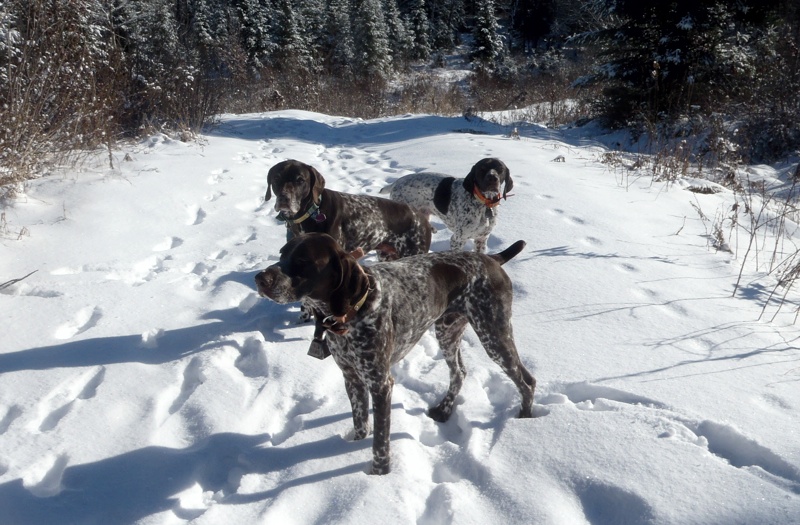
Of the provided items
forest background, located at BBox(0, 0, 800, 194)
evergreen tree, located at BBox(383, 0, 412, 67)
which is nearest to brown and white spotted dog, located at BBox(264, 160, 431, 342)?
forest background, located at BBox(0, 0, 800, 194)

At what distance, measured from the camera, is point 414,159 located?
31.2 ft

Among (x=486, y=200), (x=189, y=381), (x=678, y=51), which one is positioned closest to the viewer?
(x=189, y=381)

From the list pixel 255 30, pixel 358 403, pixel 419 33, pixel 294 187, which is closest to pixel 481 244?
pixel 294 187

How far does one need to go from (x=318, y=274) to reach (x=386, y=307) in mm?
433

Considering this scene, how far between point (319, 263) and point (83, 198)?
199 inches

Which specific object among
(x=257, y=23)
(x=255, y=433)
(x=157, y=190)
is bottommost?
(x=255, y=433)

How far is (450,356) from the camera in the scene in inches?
127

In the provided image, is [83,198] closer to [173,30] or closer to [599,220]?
[599,220]

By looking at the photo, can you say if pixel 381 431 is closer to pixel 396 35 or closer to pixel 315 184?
pixel 315 184

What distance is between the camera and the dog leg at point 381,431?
264cm

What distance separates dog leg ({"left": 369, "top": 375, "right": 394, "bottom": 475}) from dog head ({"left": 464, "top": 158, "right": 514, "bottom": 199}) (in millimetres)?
2892

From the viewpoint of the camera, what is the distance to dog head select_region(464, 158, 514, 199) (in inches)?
200

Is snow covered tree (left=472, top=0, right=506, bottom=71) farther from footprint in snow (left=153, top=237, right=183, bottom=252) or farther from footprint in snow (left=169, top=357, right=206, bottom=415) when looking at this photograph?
footprint in snow (left=169, top=357, right=206, bottom=415)

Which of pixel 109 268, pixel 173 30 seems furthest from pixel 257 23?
Answer: pixel 109 268
